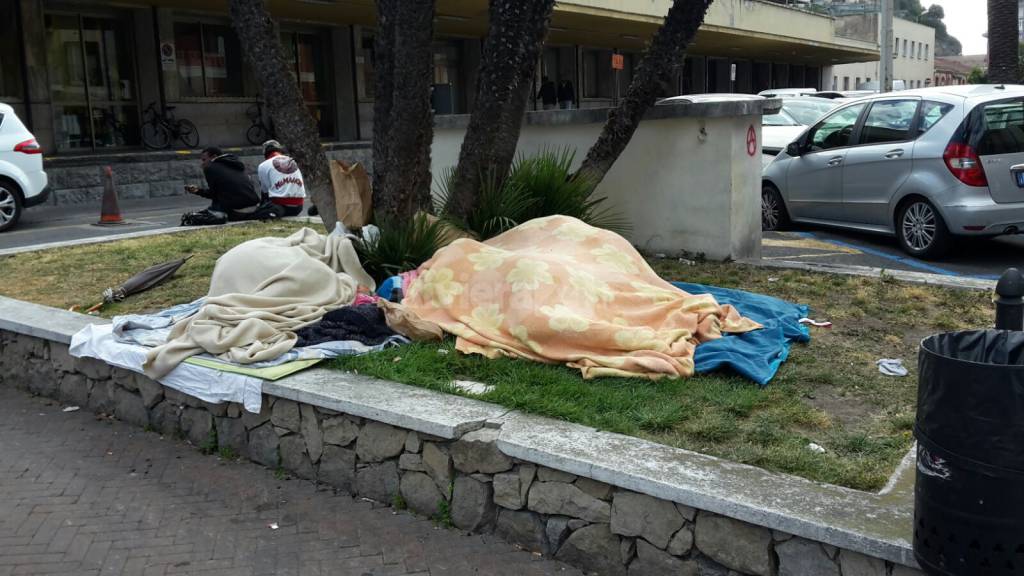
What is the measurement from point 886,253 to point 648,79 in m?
3.28

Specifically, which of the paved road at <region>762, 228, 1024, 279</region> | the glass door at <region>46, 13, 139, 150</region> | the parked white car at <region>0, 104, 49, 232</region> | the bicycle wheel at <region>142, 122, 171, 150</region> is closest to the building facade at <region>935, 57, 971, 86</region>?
the bicycle wheel at <region>142, 122, 171, 150</region>

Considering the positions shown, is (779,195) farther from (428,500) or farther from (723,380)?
(428,500)

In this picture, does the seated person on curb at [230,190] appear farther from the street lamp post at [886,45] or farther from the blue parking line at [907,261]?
the street lamp post at [886,45]

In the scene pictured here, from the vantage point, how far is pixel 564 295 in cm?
566

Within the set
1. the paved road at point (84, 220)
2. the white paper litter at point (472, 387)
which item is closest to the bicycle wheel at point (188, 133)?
the paved road at point (84, 220)

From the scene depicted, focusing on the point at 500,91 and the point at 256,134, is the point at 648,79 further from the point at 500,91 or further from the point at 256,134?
the point at 256,134

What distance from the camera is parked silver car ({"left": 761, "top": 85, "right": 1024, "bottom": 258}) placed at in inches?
347

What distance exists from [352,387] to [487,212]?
3044mm

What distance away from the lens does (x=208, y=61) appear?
22688 mm

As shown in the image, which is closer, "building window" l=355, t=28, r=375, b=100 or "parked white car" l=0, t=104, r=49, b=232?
"parked white car" l=0, t=104, r=49, b=232

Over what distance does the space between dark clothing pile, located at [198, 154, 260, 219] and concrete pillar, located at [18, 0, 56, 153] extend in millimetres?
8679

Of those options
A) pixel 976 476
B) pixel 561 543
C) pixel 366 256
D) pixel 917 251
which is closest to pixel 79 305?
pixel 366 256

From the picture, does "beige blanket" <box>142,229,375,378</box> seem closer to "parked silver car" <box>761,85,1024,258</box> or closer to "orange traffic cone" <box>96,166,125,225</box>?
"parked silver car" <box>761,85,1024,258</box>

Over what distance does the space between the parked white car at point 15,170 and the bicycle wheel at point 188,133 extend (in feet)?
26.3
